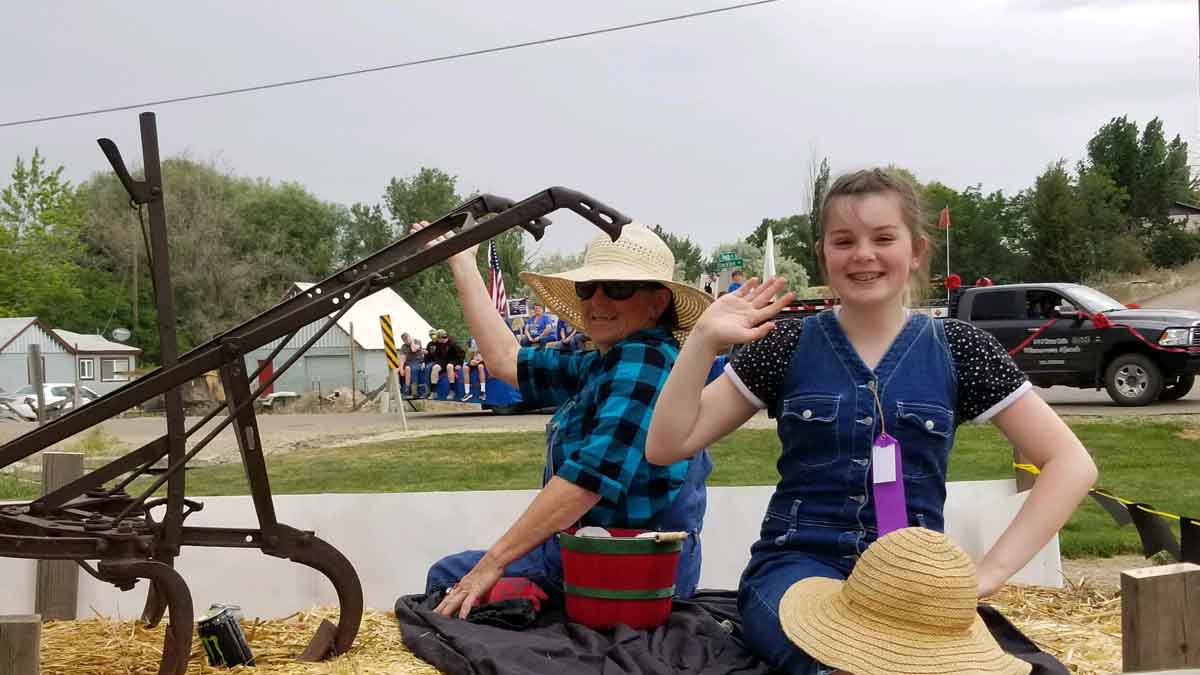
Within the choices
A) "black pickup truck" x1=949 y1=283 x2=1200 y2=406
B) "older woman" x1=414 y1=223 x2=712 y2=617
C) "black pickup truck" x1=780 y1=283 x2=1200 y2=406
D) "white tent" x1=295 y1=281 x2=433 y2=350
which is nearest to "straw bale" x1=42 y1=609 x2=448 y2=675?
"older woman" x1=414 y1=223 x2=712 y2=617

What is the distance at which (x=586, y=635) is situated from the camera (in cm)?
290

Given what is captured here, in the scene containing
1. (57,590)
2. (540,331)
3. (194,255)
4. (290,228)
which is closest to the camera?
(57,590)

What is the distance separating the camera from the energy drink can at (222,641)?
9.63ft

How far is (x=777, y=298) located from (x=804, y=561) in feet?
1.94

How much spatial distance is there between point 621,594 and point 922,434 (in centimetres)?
89

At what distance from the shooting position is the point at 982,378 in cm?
250

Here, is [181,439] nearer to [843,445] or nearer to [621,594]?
[621,594]

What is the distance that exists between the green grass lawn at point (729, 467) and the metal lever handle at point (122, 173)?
16.7 feet

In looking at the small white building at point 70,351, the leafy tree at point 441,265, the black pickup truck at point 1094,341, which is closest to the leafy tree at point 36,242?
the small white building at point 70,351

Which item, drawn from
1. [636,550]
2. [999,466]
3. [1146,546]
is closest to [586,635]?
[636,550]

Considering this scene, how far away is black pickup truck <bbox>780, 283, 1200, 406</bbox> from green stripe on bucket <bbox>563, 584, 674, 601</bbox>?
12218 mm

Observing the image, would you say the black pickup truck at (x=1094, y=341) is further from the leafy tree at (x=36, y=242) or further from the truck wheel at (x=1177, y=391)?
the leafy tree at (x=36, y=242)

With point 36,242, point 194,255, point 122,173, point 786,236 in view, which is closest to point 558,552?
point 122,173

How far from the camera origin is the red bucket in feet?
9.60
